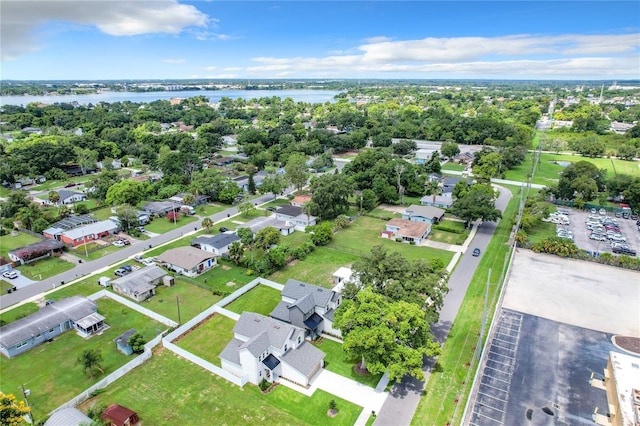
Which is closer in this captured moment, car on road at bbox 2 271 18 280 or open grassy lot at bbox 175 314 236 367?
open grassy lot at bbox 175 314 236 367

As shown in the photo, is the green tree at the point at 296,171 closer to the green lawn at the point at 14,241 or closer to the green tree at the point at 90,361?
the green lawn at the point at 14,241

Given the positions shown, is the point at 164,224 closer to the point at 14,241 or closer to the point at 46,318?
the point at 14,241

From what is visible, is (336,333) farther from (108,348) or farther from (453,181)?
(453,181)

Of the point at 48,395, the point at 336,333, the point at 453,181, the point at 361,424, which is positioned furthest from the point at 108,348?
the point at 453,181

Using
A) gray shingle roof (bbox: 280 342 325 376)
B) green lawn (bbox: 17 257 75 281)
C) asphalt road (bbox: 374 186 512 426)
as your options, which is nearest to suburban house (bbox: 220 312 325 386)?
gray shingle roof (bbox: 280 342 325 376)

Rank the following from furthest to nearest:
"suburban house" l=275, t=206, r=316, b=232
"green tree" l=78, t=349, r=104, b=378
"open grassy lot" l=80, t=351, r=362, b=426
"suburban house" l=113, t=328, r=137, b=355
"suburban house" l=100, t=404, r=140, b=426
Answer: "suburban house" l=275, t=206, r=316, b=232, "suburban house" l=113, t=328, r=137, b=355, "green tree" l=78, t=349, r=104, b=378, "open grassy lot" l=80, t=351, r=362, b=426, "suburban house" l=100, t=404, r=140, b=426

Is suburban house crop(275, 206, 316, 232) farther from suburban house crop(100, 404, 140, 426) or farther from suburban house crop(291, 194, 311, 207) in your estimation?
suburban house crop(100, 404, 140, 426)
